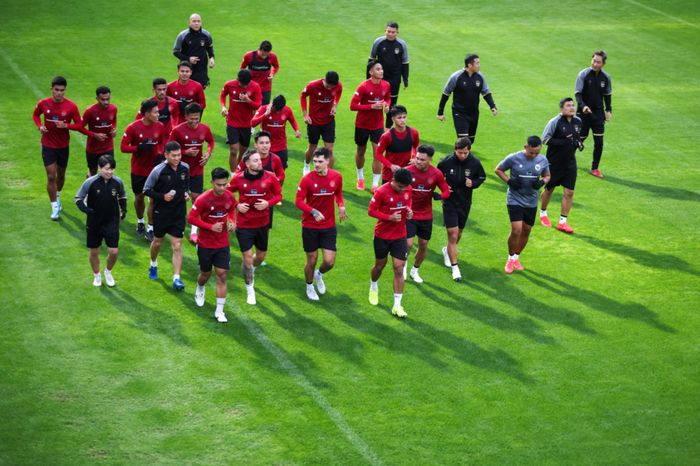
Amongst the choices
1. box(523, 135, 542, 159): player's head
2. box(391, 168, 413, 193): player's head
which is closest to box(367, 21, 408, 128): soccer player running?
box(523, 135, 542, 159): player's head

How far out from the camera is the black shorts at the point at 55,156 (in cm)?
1802

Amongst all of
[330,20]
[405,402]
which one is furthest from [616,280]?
[330,20]

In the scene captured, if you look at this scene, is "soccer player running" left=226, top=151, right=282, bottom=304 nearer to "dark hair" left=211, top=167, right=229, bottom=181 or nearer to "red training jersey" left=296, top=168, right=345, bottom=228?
"red training jersey" left=296, top=168, right=345, bottom=228

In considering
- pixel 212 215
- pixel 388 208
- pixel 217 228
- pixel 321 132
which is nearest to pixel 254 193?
pixel 212 215

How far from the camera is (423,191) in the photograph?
15.7 m

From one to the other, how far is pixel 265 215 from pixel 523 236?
171 inches

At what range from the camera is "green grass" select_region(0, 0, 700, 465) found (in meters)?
12.1

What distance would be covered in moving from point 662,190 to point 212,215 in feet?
33.0

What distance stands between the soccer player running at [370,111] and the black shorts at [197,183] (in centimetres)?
358

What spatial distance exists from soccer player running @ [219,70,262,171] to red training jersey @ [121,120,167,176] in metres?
2.31

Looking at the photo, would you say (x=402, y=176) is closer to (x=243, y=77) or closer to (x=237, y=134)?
(x=243, y=77)

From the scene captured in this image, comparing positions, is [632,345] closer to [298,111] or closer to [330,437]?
[330,437]

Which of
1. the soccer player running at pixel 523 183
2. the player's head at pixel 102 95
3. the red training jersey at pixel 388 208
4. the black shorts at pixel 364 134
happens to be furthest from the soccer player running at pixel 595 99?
the player's head at pixel 102 95

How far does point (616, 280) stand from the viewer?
16609 millimetres
